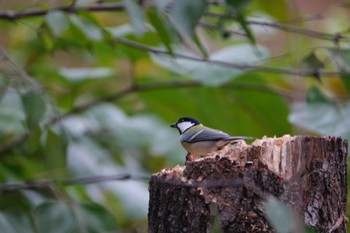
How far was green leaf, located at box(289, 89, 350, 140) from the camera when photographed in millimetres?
2070

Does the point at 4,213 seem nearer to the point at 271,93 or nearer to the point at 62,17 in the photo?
the point at 62,17

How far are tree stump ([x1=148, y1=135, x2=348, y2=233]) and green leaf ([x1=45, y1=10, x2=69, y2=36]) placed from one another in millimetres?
598

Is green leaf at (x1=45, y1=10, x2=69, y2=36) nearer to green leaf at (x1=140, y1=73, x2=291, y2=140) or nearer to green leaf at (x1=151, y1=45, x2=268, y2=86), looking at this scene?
green leaf at (x1=151, y1=45, x2=268, y2=86)

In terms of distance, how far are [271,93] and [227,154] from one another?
116cm

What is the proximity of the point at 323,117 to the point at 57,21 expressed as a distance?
0.74m

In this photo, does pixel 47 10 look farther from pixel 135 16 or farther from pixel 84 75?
pixel 84 75

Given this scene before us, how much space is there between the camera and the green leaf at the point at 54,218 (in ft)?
6.48

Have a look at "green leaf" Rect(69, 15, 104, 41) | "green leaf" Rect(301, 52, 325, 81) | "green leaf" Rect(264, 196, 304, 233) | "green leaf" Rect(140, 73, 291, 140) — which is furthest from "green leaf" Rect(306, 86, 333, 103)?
"green leaf" Rect(264, 196, 304, 233)

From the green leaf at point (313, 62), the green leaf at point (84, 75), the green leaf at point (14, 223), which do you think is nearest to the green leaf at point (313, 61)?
the green leaf at point (313, 62)

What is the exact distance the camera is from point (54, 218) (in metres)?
2.00

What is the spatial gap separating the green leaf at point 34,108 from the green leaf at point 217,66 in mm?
434

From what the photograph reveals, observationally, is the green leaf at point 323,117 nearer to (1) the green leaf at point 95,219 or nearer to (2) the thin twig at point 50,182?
(2) the thin twig at point 50,182

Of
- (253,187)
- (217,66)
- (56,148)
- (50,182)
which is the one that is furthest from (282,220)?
(217,66)

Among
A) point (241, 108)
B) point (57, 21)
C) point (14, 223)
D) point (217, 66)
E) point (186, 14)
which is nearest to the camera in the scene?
point (186, 14)
